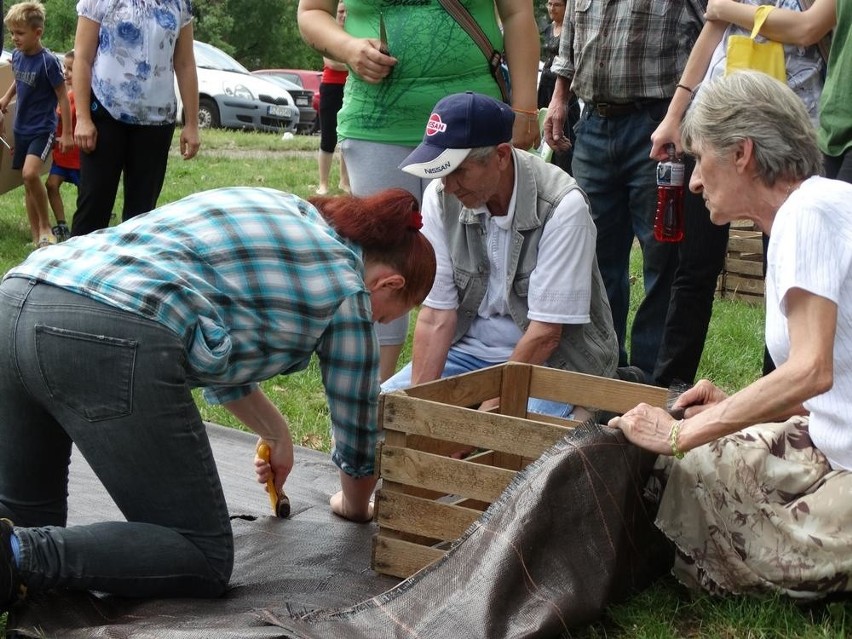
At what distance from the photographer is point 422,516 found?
3.01m

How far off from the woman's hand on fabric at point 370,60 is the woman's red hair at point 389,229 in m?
1.13

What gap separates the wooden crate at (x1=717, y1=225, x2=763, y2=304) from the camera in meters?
7.30

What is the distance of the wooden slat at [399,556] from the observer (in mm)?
3016

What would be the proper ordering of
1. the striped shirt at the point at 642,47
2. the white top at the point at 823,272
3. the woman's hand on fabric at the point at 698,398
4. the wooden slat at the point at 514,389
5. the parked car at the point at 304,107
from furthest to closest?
the parked car at the point at 304,107 < the striped shirt at the point at 642,47 < the wooden slat at the point at 514,389 < the woman's hand on fabric at the point at 698,398 < the white top at the point at 823,272

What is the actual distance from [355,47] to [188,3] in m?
2.54

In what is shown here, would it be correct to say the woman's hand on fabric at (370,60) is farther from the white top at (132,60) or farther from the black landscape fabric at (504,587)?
the white top at (132,60)

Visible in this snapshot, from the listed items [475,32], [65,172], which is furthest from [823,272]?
[65,172]

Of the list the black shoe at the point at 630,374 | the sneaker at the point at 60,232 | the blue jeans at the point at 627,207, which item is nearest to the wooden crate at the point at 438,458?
the black shoe at the point at 630,374

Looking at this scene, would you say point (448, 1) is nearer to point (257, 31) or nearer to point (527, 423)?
point (527, 423)

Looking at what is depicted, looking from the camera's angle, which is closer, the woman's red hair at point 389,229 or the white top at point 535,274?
the woman's red hair at point 389,229

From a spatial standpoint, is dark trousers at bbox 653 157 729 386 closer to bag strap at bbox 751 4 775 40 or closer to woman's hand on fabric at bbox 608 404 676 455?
bag strap at bbox 751 4 775 40

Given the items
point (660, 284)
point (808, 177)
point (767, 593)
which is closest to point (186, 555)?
point (767, 593)

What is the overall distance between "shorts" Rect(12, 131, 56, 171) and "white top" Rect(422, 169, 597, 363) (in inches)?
210

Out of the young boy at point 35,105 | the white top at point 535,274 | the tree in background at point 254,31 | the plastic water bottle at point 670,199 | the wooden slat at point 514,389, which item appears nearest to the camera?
the wooden slat at point 514,389
